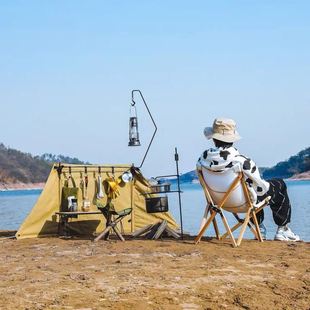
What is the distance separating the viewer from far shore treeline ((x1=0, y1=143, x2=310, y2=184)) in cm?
13062

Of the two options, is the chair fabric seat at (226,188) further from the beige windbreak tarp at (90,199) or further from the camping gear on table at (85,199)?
the beige windbreak tarp at (90,199)

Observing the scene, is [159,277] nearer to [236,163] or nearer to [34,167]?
[236,163]

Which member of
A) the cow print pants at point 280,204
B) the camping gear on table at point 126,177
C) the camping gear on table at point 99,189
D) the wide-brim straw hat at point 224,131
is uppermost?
the wide-brim straw hat at point 224,131

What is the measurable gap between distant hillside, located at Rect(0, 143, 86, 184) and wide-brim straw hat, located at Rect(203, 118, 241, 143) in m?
131

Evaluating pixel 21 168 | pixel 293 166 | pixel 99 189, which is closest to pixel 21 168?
pixel 21 168

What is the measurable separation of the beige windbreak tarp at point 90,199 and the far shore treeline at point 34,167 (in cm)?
11683

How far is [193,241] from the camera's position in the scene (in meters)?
8.20

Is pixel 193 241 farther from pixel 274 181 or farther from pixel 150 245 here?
pixel 274 181

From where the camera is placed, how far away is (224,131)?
7941 mm

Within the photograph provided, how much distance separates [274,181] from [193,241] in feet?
4.23

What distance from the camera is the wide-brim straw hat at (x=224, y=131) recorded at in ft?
25.9

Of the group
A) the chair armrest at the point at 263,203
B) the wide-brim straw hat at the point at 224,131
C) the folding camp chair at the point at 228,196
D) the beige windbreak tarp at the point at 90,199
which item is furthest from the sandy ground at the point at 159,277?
the beige windbreak tarp at the point at 90,199

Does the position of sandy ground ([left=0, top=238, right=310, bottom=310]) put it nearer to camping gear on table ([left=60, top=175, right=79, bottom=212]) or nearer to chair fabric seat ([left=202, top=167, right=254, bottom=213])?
chair fabric seat ([left=202, top=167, right=254, bottom=213])

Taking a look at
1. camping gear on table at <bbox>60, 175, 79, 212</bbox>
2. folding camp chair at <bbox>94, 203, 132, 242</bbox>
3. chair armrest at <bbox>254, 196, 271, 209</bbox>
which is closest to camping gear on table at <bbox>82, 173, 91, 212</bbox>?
camping gear on table at <bbox>60, 175, 79, 212</bbox>
